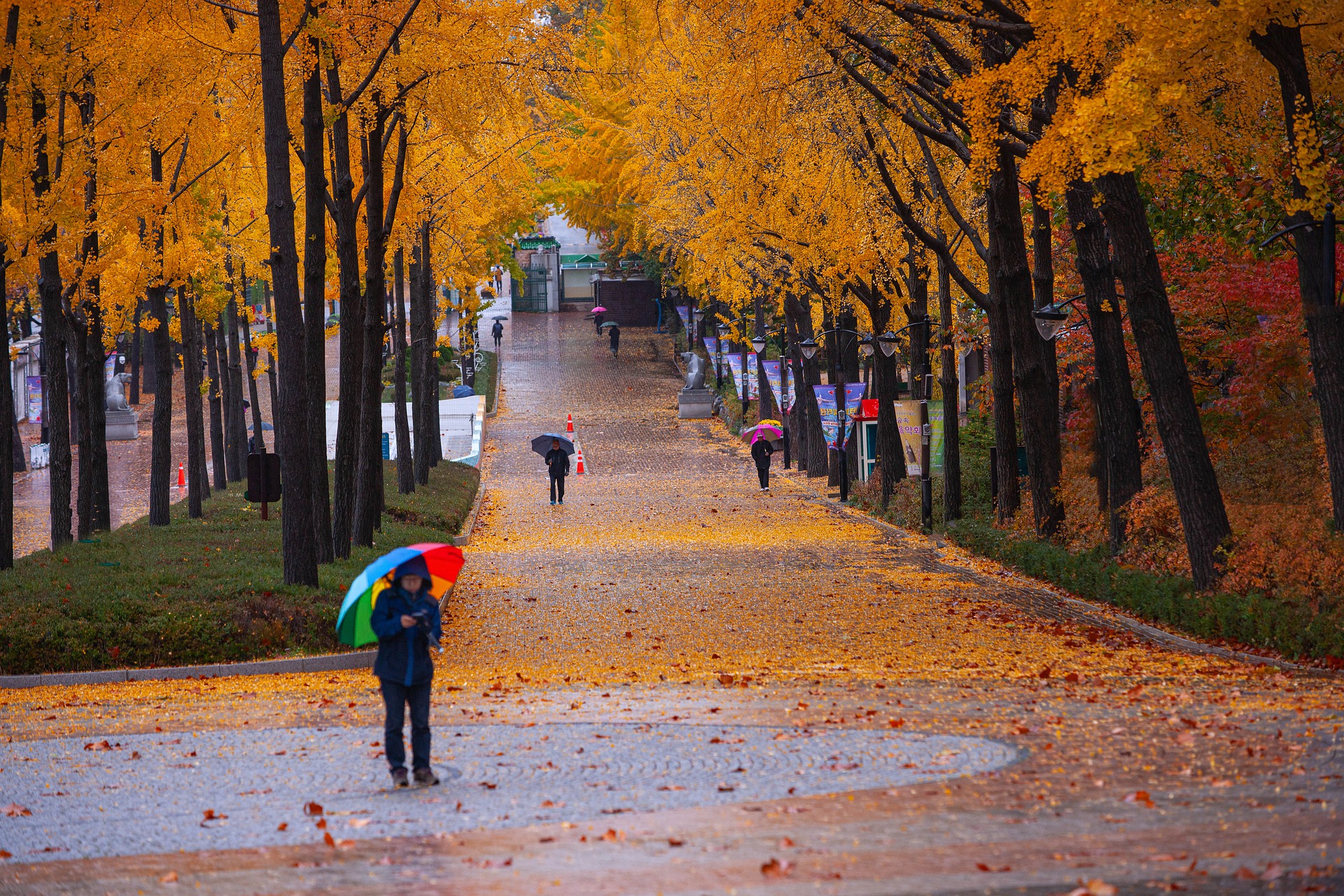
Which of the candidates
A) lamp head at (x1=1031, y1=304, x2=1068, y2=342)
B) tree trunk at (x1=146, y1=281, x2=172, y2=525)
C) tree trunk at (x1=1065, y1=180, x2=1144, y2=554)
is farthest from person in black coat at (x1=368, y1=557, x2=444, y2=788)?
tree trunk at (x1=146, y1=281, x2=172, y2=525)

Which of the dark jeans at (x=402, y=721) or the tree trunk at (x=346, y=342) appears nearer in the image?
the dark jeans at (x=402, y=721)

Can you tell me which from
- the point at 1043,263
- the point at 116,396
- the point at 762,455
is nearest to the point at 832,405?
the point at 762,455

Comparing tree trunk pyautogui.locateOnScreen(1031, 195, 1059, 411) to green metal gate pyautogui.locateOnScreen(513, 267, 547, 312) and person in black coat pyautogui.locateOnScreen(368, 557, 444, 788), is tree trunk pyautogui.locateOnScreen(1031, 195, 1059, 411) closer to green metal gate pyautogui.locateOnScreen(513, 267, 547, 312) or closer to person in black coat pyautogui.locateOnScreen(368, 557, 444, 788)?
person in black coat pyautogui.locateOnScreen(368, 557, 444, 788)

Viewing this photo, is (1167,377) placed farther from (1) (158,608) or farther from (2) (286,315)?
(1) (158,608)

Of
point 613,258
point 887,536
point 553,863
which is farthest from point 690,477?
point 613,258

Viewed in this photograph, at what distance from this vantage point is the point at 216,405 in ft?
105

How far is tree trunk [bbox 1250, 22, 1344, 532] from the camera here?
1356 centimetres

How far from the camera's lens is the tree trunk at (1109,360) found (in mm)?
17500

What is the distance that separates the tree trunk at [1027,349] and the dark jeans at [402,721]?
14.7 meters

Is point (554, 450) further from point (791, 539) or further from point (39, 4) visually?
point (39, 4)

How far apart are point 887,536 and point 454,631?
39.3ft

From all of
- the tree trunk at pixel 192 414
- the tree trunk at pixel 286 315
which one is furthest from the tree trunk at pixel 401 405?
the tree trunk at pixel 286 315

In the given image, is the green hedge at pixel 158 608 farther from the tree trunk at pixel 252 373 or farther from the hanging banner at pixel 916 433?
the tree trunk at pixel 252 373

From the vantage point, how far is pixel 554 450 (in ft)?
110
